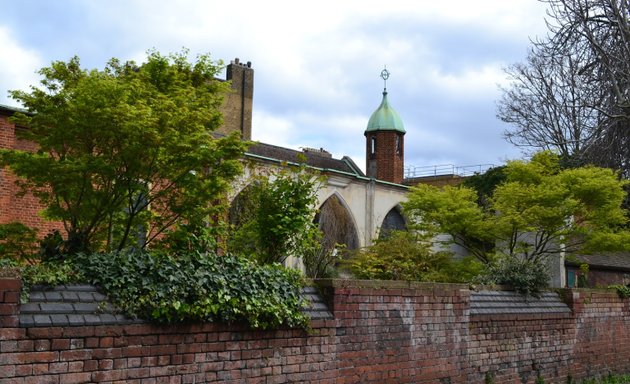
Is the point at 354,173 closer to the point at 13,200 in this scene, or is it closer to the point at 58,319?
the point at 13,200

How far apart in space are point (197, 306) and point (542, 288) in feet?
27.5

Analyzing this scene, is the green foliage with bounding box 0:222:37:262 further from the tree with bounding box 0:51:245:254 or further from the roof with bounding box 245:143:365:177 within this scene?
the roof with bounding box 245:143:365:177

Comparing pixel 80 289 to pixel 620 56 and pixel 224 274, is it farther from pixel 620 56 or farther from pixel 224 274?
pixel 620 56

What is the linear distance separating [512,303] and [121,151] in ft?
23.6

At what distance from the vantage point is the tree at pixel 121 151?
28.6 feet

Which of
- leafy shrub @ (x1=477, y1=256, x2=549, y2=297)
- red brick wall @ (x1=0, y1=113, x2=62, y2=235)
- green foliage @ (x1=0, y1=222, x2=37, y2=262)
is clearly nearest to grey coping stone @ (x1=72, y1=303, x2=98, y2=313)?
green foliage @ (x1=0, y1=222, x2=37, y2=262)

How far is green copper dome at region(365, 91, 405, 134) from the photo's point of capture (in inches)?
1800

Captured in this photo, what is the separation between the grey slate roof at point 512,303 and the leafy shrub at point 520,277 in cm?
16

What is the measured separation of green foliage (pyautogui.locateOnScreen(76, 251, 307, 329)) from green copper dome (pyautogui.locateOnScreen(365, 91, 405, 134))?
3846 cm

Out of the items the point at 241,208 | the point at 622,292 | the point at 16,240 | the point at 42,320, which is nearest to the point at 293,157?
the point at 241,208

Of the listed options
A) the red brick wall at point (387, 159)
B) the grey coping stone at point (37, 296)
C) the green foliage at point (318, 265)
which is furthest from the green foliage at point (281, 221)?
the red brick wall at point (387, 159)

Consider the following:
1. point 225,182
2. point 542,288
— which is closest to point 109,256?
point 225,182

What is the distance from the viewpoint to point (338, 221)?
33.0 meters

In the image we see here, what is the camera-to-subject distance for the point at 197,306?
6.68 metres
